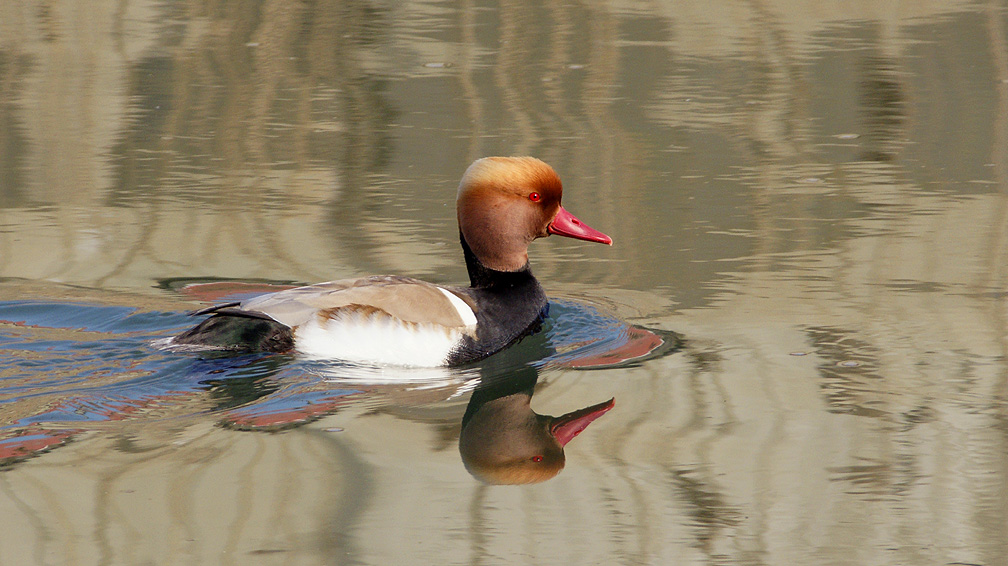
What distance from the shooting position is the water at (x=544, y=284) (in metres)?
3.62

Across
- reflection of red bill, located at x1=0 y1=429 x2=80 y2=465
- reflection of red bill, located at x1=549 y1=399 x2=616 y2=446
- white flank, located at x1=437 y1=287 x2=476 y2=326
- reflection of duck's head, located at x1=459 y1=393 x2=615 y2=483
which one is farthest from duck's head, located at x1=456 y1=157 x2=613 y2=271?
reflection of red bill, located at x1=0 y1=429 x2=80 y2=465

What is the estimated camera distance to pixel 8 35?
12.3 metres

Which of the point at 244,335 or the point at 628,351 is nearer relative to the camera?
the point at 244,335

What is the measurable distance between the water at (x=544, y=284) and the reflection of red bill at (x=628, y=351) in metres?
0.02

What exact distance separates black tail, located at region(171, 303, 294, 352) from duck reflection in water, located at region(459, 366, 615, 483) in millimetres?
819

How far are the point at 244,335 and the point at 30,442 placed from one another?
1050 mm

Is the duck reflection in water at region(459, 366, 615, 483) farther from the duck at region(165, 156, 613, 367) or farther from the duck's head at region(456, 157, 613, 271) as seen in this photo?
the duck's head at region(456, 157, 613, 271)

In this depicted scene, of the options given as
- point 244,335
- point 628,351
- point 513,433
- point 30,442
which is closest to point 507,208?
point 628,351

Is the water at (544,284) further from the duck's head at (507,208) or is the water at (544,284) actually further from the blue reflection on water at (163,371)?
the duck's head at (507,208)

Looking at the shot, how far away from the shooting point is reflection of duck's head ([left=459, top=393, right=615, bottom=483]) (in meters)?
3.99

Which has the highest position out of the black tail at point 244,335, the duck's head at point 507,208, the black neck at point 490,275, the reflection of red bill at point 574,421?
the duck's head at point 507,208

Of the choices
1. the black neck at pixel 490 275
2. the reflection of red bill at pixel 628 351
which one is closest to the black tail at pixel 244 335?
the black neck at pixel 490 275

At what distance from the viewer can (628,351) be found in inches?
205

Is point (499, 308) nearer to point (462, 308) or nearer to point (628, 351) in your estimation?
point (462, 308)
